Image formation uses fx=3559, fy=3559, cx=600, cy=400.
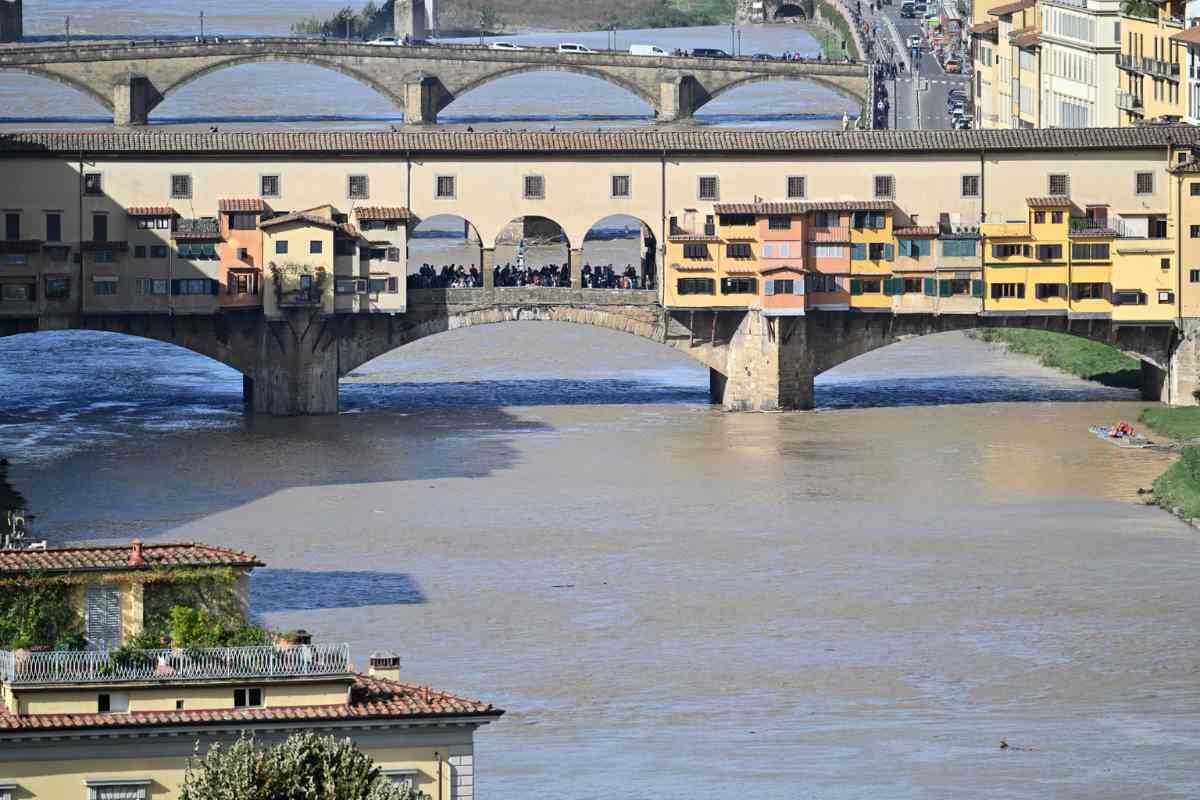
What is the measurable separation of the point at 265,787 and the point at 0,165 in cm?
4941

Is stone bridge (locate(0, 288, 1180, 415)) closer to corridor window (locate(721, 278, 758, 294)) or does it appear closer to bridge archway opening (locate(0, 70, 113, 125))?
corridor window (locate(721, 278, 758, 294))

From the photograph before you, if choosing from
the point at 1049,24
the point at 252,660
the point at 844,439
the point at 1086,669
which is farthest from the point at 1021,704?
the point at 1049,24

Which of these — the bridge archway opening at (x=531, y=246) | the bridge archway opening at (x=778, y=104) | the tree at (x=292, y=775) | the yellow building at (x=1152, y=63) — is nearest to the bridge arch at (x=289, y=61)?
the bridge archway opening at (x=778, y=104)

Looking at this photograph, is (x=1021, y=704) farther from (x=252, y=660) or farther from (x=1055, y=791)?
(x=252, y=660)

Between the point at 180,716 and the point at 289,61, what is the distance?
11020 cm

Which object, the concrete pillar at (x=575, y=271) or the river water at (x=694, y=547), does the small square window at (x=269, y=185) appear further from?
the concrete pillar at (x=575, y=271)

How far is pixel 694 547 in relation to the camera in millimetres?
64312

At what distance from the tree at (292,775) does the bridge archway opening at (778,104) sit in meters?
106

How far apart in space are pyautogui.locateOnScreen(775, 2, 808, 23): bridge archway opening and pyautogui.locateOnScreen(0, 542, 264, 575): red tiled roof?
149 m

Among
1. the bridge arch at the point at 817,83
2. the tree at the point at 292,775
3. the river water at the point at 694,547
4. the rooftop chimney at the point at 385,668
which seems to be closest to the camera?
the tree at the point at 292,775

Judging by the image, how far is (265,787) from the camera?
3428cm

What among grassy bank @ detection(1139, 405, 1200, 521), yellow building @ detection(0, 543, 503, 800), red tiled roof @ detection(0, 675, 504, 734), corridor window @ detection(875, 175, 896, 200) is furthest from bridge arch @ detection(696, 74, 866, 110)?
yellow building @ detection(0, 543, 503, 800)

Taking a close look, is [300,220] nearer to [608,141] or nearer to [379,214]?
[379,214]

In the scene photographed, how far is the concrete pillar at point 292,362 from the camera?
82000 millimetres
